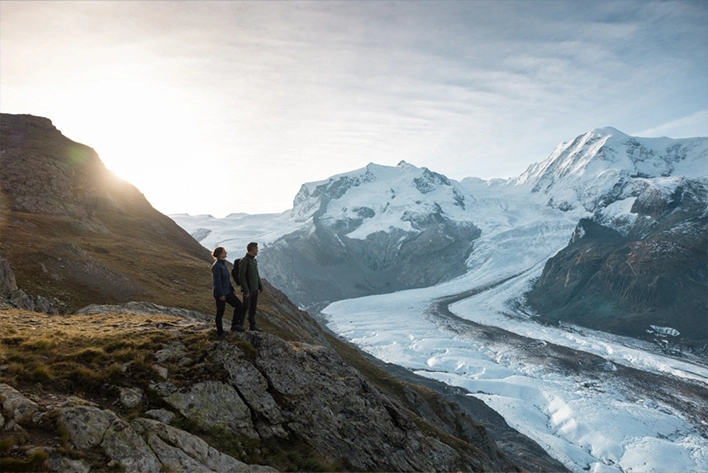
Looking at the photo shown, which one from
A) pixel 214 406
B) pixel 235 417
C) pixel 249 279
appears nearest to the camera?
pixel 214 406

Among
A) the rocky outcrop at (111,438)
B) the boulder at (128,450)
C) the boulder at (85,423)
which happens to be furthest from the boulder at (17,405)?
the boulder at (128,450)

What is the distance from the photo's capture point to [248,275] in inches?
642

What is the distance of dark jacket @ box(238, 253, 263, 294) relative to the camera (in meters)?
16.0

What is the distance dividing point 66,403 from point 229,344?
5.07m

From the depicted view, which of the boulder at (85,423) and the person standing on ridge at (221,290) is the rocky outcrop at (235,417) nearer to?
the boulder at (85,423)

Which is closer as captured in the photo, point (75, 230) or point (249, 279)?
point (249, 279)

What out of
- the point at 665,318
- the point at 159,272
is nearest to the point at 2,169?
the point at 159,272

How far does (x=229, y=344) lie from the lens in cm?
1431

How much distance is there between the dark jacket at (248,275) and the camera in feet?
52.6

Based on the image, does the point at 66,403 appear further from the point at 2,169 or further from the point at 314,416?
the point at 2,169

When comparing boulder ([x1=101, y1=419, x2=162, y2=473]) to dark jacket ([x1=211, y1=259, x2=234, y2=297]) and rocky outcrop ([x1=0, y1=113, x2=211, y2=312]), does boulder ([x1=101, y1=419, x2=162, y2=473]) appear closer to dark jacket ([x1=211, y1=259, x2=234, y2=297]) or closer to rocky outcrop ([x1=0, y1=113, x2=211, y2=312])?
dark jacket ([x1=211, y1=259, x2=234, y2=297])

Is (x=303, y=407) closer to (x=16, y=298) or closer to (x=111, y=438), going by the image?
(x=111, y=438)

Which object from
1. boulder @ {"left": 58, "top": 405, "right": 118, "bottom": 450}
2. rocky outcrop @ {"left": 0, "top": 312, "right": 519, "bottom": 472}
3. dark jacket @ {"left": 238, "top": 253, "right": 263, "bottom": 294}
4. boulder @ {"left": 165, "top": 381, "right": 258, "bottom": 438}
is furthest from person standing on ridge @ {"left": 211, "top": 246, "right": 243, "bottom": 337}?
boulder @ {"left": 58, "top": 405, "right": 118, "bottom": 450}

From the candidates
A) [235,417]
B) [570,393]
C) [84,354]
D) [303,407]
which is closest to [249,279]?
[303,407]
